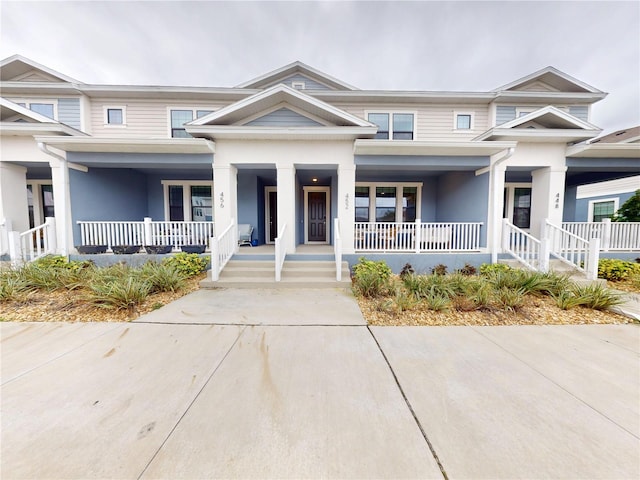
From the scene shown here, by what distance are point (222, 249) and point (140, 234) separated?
3.61 m

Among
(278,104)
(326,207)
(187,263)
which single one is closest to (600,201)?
(326,207)

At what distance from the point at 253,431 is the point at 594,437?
104 inches

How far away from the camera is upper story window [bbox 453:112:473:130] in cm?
1032

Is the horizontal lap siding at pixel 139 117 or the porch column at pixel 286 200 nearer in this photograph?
the porch column at pixel 286 200

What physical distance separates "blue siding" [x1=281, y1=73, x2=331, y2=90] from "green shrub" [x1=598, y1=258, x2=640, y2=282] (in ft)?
36.6

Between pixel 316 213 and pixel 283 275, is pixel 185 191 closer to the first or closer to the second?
pixel 316 213

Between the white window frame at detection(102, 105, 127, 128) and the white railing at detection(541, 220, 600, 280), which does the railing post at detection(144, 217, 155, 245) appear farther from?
the white railing at detection(541, 220, 600, 280)

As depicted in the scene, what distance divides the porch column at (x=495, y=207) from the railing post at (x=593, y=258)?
195 centimetres

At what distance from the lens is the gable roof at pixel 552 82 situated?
10216mm

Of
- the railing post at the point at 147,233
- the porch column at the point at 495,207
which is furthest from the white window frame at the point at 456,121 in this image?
the railing post at the point at 147,233

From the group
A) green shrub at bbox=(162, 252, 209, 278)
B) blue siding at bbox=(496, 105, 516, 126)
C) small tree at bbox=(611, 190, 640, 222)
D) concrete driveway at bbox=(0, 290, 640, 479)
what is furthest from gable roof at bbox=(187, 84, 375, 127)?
small tree at bbox=(611, 190, 640, 222)

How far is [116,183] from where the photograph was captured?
9086 mm

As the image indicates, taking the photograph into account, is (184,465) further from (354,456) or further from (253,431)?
(354,456)

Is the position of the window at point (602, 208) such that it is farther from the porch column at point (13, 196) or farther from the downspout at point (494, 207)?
the porch column at point (13, 196)
